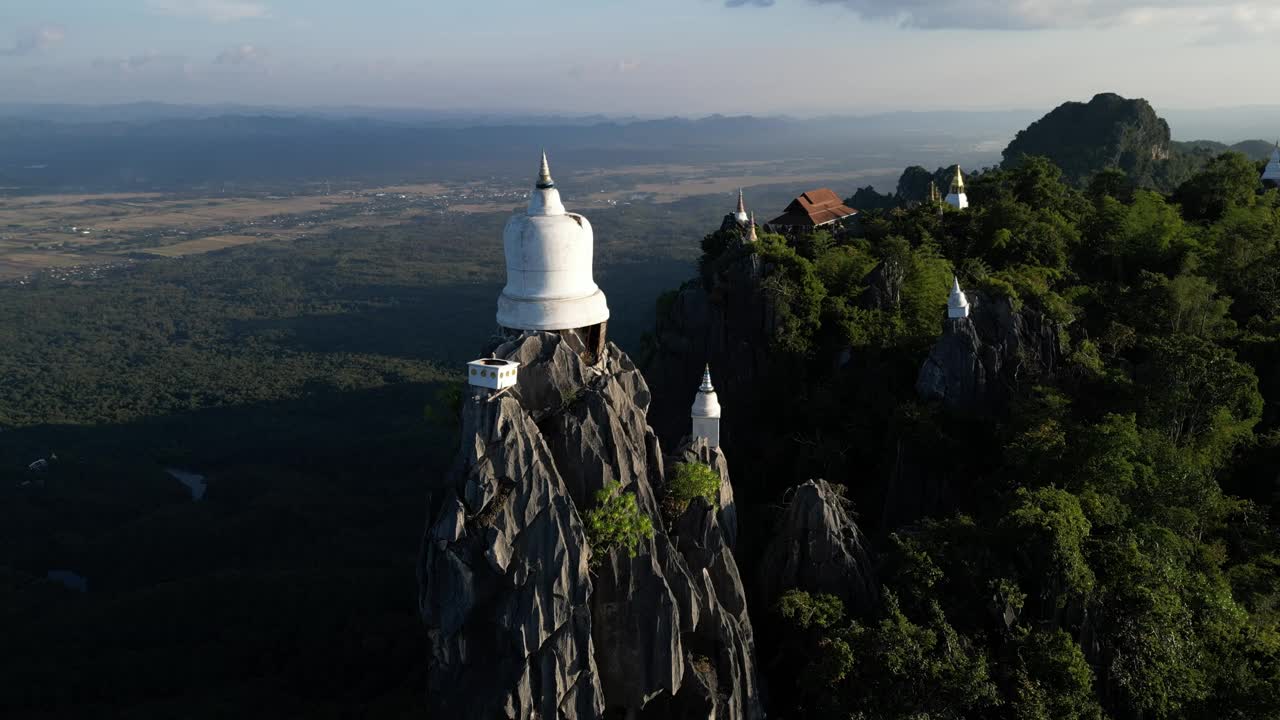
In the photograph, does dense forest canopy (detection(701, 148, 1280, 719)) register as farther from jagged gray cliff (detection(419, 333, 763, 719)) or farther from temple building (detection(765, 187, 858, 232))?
temple building (detection(765, 187, 858, 232))

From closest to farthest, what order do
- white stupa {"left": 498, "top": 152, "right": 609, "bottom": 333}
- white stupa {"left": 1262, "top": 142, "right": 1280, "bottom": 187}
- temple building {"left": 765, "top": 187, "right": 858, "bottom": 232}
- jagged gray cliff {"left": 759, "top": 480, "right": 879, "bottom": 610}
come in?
jagged gray cliff {"left": 759, "top": 480, "right": 879, "bottom": 610} < white stupa {"left": 498, "top": 152, "right": 609, "bottom": 333} < temple building {"left": 765, "top": 187, "right": 858, "bottom": 232} < white stupa {"left": 1262, "top": 142, "right": 1280, "bottom": 187}

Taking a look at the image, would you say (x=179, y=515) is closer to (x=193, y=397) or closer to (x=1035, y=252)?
(x=193, y=397)

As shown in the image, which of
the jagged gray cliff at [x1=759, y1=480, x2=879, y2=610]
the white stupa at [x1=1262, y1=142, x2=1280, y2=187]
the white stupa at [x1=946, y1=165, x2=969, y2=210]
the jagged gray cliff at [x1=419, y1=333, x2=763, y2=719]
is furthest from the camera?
the white stupa at [x1=1262, y1=142, x2=1280, y2=187]

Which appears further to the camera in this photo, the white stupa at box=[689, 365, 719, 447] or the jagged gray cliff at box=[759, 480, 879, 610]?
the white stupa at box=[689, 365, 719, 447]

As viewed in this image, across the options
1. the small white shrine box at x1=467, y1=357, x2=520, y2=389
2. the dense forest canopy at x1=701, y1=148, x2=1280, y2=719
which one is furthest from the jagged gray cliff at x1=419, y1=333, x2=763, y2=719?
the dense forest canopy at x1=701, y1=148, x2=1280, y2=719

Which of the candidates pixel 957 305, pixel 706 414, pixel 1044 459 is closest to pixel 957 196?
pixel 957 305
